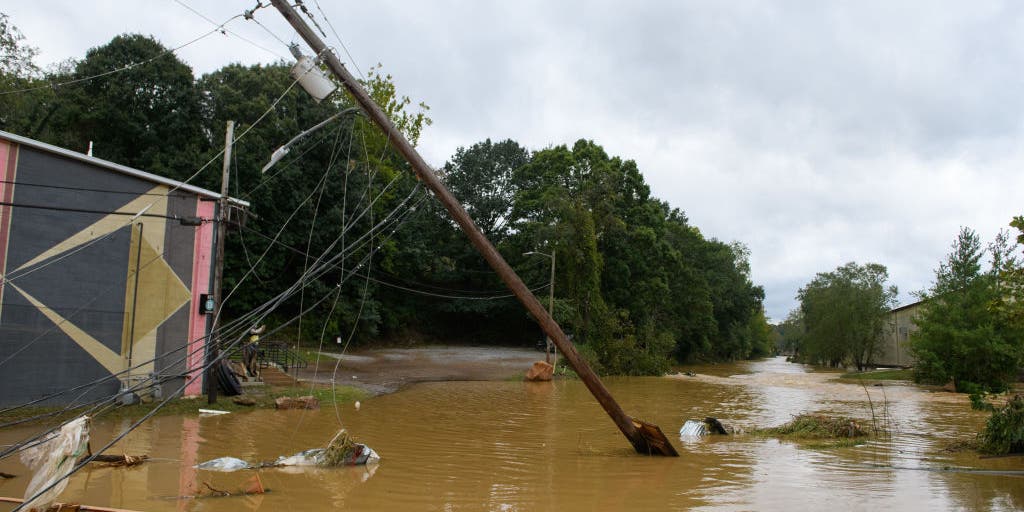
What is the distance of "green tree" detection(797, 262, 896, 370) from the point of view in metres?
64.4

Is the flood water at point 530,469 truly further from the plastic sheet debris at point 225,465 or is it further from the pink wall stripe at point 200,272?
the pink wall stripe at point 200,272

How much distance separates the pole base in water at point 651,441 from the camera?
11.3 meters

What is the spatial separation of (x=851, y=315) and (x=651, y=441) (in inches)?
2427

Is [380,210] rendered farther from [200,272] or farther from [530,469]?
[530,469]

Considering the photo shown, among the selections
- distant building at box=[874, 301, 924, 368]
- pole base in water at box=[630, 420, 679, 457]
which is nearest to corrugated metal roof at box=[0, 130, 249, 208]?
pole base in water at box=[630, 420, 679, 457]

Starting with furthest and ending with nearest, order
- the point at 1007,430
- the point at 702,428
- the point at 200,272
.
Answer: the point at 200,272 < the point at 702,428 < the point at 1007,430

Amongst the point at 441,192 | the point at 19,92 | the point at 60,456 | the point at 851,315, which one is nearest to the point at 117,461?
the point at 60,456

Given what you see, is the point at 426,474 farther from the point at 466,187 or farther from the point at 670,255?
the point at 466,187

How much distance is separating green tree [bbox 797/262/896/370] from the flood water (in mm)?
49920

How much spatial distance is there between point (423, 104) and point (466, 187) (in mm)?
16566

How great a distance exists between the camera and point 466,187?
6034 centimetres

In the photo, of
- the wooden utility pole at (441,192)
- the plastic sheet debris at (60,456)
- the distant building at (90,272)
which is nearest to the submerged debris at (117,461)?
the plastic sheet debris at (60,456)

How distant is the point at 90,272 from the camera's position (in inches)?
619

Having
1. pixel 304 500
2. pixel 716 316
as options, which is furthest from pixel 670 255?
pixel 304 500
